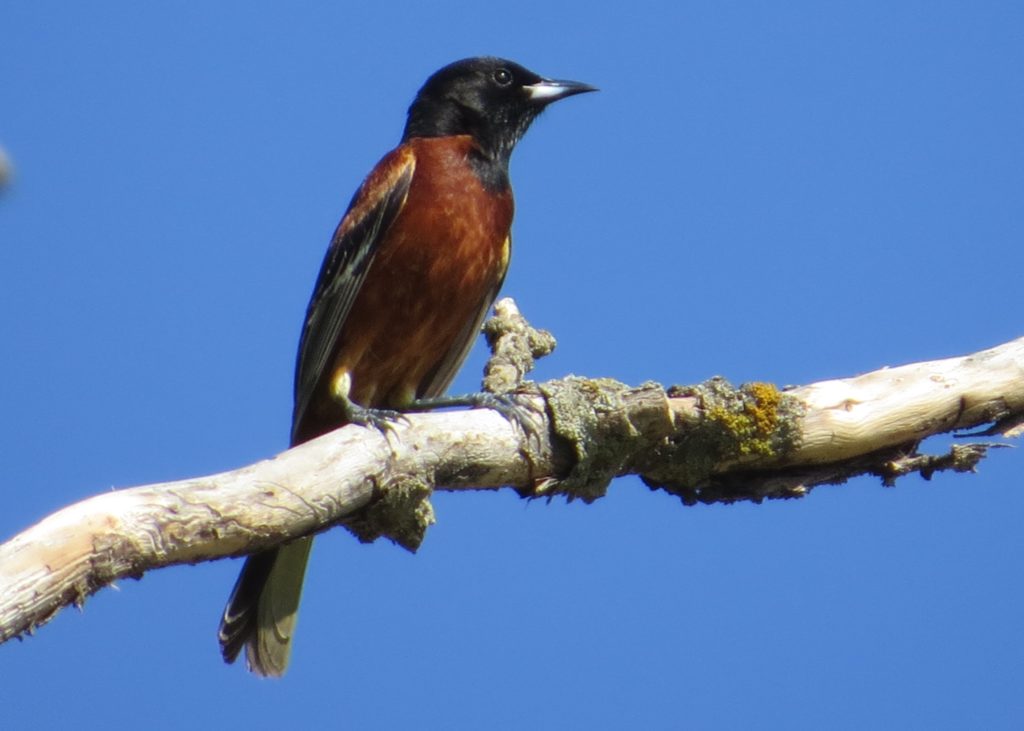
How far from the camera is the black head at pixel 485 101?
615 cm

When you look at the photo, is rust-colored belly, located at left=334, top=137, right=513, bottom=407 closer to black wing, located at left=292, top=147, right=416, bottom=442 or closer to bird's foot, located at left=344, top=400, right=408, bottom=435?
black wing, located at left=292, top=147, right=416, bottom=442

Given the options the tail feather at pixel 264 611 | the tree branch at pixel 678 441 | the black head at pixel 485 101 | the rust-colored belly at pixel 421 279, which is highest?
the black head at pixel 485 101

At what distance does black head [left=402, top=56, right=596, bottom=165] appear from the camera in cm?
615

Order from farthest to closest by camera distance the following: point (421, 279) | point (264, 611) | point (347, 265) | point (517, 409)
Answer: point (347, 265) < point (421, 279) < point (264, 611) < point (517, 409)

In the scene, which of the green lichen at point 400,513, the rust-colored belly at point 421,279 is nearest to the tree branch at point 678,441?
the green lichen at point 400,513

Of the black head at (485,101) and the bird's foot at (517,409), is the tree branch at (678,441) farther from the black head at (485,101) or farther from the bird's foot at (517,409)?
the black head at (485,101)

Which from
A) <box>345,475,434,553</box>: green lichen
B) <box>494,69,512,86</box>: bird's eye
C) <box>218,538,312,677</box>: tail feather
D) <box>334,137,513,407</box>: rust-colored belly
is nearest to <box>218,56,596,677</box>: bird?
<box>334,137,513,407</box>: rust-colored belly

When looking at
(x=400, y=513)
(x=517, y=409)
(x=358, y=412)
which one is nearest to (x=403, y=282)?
(x=358, y=412)

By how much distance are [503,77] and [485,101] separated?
181 mm

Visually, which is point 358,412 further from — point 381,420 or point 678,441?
point 678,441

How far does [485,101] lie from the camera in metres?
6.22

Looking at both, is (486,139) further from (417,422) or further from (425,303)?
(417,422)

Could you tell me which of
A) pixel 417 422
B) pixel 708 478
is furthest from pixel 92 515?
pixel 708 478

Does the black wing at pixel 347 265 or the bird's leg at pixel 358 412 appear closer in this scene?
the bird's leg at pixel 358 412
